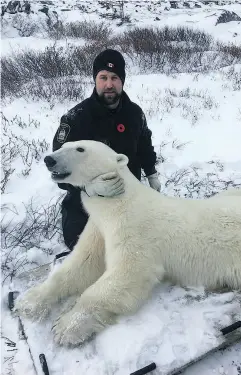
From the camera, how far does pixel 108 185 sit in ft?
6.97

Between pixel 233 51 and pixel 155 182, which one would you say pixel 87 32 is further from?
pixel 155 182

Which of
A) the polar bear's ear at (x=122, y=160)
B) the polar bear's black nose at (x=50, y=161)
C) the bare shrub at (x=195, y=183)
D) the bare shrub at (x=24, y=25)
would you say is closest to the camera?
the polar bear's black nose at (x=50, y=161)

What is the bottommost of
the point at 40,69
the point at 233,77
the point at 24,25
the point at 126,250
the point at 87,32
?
the point at 24,25

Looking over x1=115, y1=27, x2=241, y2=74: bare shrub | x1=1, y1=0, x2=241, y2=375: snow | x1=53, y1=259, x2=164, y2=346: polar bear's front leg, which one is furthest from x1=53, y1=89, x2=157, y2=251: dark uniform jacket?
x1=115, y1=27, x2=241, y2=74: bare shrub

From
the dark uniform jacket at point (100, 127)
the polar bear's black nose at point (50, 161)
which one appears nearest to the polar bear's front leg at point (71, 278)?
the polar bear's black nose at point (50, 161)

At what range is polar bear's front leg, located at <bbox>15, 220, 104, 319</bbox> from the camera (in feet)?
7.09

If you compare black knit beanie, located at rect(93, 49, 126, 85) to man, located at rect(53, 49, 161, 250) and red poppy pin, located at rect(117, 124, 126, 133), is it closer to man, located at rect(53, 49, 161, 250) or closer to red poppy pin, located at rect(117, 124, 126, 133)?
Answer: man, located at rect(53, 49, 161, 250)

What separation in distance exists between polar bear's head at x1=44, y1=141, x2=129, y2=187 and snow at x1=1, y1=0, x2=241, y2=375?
0.77 m

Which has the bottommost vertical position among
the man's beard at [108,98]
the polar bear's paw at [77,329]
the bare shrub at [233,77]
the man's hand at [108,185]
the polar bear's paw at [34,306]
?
the bare shrub at [233,77]

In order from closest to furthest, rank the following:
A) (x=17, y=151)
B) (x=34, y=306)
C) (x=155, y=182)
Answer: (x=34, y=306) → (x=155, y=182) → (x=17, y=151)

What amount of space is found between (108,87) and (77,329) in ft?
6.01

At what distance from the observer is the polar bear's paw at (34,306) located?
213 centimetres

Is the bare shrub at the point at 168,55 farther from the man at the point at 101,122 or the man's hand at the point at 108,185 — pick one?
the man's hand at the point at 108,185

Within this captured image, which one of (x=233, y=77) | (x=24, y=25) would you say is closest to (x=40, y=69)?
(x=233, y=77)
